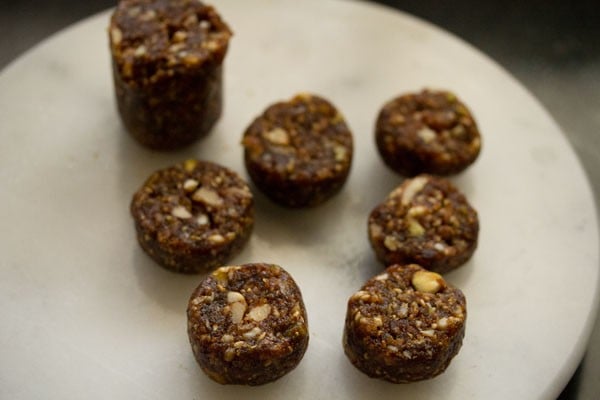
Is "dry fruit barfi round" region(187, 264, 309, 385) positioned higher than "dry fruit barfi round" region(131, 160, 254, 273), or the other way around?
"dry fruit barfi round" region(131, 160, 254, 273)

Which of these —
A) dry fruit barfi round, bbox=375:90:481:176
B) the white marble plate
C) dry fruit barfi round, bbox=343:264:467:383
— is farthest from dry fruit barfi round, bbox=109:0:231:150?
dry fruit barfi round, bbox=343:264:467:383

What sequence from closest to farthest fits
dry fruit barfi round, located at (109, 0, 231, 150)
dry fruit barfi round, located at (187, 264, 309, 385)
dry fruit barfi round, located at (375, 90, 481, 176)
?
1. dry fruit barfi round, located at (187, 264, 309, 385)
2. dry fruit barfi round, located at (109, 0, 231, 150)
3. dry fruit barfi round, located at (375, 90, 481, 176)

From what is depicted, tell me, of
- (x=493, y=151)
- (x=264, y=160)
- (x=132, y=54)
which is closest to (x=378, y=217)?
(x=264, y=160)

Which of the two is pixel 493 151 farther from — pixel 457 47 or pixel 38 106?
pixel 38 106

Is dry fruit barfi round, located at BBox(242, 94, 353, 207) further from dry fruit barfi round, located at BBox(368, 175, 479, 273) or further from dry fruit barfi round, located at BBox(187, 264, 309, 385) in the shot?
dry fruit barfi round, located at BBox(187, 264, 309, 385)

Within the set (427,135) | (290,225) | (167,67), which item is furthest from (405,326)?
(167,67)

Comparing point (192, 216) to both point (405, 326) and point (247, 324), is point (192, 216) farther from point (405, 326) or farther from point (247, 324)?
point (405, 326)

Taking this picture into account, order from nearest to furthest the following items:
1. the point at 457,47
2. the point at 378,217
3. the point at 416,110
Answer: the point at 378,217 < the point at 416,110 < the point at 457,47
